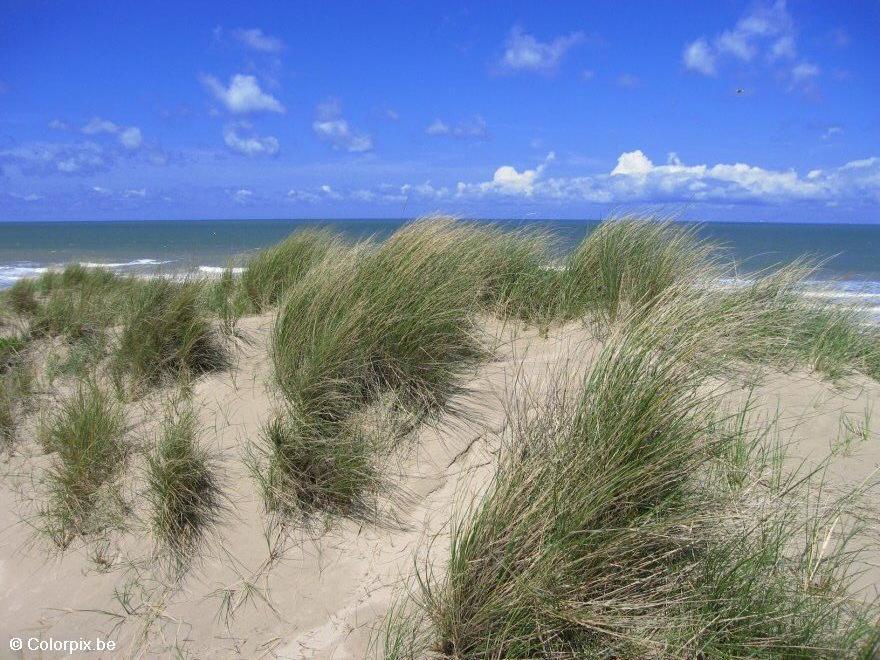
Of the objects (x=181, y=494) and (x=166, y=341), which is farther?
(x=166, y=341)

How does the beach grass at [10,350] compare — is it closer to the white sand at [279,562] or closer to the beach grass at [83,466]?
the white sand at [279,562]

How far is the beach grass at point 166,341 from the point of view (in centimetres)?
453

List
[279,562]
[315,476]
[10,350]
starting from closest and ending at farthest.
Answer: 1. [279,562]
2. [315,476]
3. [10,350]

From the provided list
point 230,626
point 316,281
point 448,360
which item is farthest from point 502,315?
point 230,626

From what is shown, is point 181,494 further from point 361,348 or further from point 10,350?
point 10,350

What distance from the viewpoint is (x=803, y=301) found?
5324 mm

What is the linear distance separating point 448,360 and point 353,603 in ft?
6.11

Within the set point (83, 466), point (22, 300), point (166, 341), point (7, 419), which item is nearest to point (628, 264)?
point (166, 341)

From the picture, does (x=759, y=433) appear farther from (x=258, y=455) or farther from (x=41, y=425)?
(x=41, y=425)

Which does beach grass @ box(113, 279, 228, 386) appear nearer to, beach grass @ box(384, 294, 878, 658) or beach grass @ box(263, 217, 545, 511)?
beach grass @ box(263, 217, 545, 511)

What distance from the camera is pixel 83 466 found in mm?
3572

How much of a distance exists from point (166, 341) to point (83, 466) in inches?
49.8

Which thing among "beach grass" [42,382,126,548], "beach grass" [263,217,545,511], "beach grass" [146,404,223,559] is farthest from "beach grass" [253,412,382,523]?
"beach grass" [42,382,126,548]

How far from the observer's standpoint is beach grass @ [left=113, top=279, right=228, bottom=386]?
14.9ft
